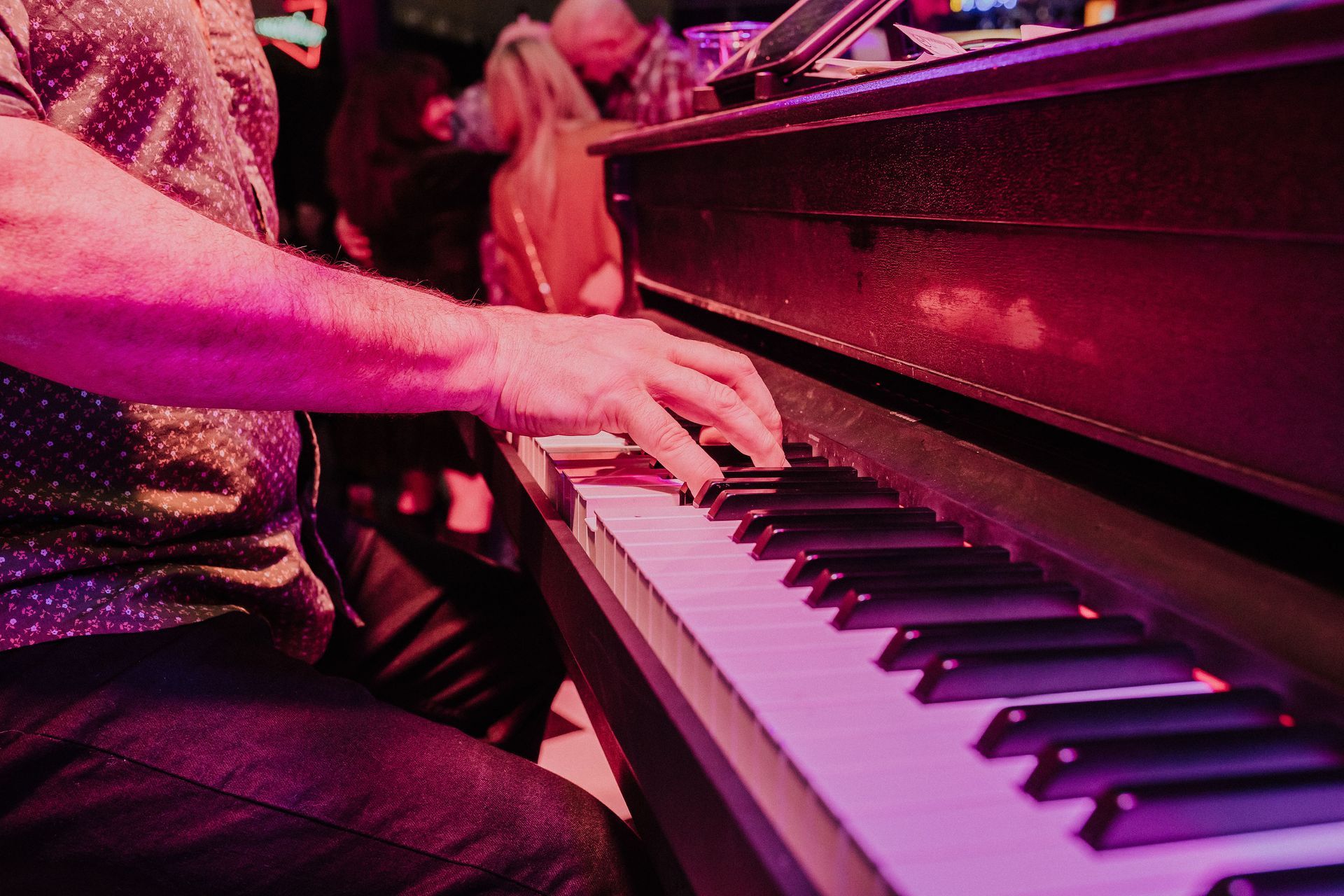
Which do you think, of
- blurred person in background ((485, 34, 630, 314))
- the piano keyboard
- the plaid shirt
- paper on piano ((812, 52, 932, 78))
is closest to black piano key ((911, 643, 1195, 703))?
the piano keyboard

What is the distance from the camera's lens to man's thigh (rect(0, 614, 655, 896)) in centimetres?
93

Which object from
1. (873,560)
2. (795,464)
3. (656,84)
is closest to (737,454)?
(795,464)

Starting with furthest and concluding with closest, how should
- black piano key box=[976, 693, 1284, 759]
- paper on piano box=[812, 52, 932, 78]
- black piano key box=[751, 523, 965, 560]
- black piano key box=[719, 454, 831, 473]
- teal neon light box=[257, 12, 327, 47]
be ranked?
1. teal neon light box=[257, 12, 327, 47]
2. paper on piano box=[812, 52, 932, 78]
3. black piano key box=[719, 454, 831, 473]
4. black piano key box=[751, 523, 965, 560]
5. black piano key box=[976, 693, 1284, 759]

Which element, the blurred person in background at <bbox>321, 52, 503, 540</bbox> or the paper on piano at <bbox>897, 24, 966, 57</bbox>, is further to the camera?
the blurred person in background at <bbox>321, 52, 503, 540</bbox>

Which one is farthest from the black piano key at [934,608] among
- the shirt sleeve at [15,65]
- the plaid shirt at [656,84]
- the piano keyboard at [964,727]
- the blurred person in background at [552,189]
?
the plaid shirt at [656,84]

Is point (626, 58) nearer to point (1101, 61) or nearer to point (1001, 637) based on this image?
point (1101, 61)

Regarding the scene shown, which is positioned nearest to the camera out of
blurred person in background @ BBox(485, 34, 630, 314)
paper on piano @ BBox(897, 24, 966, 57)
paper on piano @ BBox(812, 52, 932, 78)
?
paper on piano @ BBox(897, 24, 966, 57)

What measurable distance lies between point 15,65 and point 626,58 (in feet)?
11.6

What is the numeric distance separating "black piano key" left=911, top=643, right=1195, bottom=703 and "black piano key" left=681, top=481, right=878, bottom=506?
39 centimetres

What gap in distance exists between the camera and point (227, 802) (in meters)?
0.93

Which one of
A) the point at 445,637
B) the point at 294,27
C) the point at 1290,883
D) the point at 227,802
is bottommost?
the point at 445,637

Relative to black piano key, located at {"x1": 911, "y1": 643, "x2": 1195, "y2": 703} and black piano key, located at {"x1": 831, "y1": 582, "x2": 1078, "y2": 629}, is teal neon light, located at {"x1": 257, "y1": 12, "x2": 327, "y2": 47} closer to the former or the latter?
black piano key, located at {"x1": 831, "y1": 582, "x2": 1078, "y2": 629}

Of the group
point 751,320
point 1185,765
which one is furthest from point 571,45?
point 1185,765

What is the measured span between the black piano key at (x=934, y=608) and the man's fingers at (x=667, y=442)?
1.00 ft
